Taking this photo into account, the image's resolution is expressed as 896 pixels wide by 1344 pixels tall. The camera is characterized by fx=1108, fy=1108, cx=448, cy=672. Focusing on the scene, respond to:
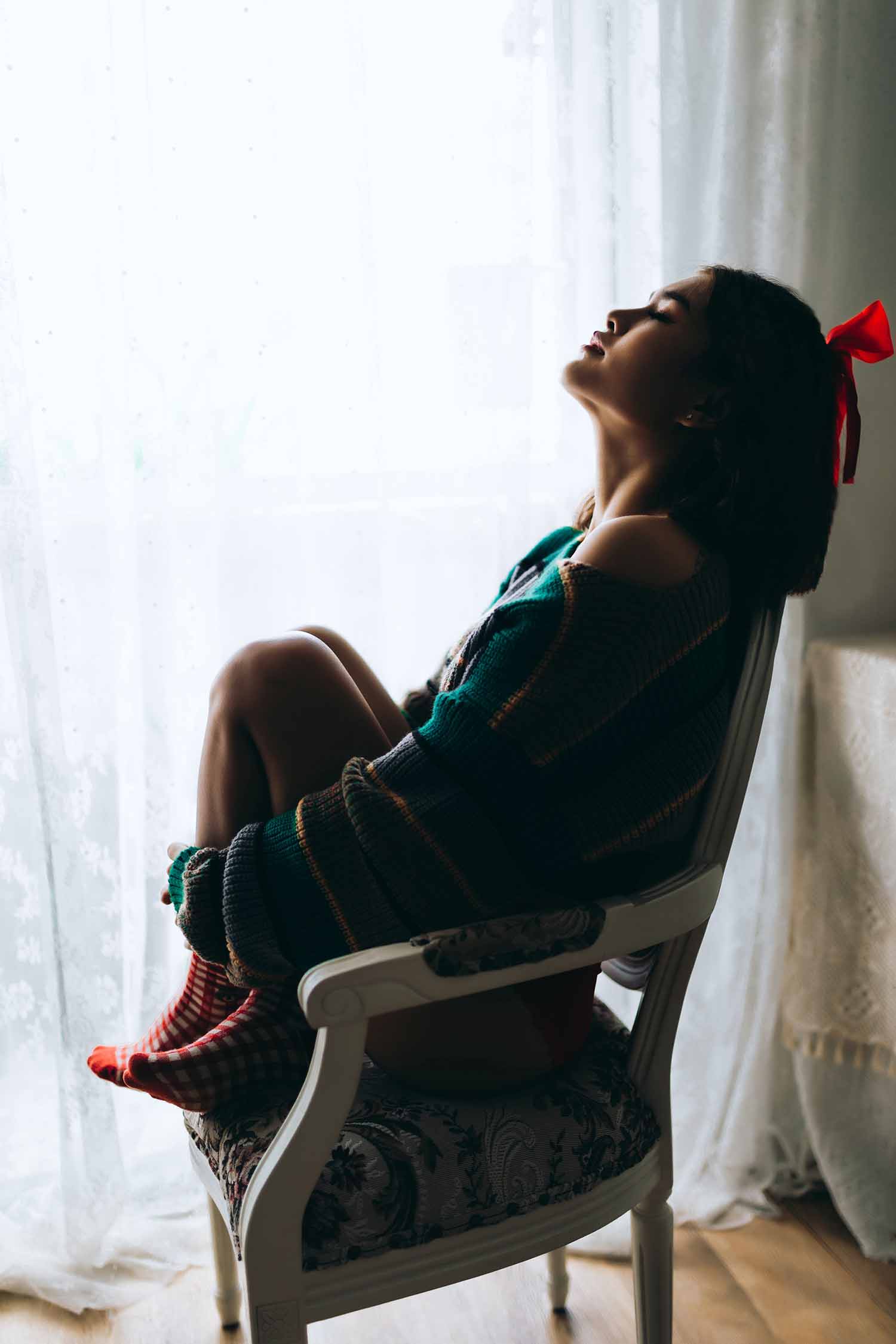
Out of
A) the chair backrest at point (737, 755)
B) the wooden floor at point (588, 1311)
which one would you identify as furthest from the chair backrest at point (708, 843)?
the wooden floor at point (588, 1311)

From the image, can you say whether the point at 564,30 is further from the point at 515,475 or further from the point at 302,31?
the point at 515,475

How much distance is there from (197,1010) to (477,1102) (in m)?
0.29

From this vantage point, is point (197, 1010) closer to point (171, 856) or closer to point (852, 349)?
point (171, 856)

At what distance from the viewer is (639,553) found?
1.01 meters

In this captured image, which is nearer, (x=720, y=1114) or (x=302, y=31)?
(x=302, y=31)

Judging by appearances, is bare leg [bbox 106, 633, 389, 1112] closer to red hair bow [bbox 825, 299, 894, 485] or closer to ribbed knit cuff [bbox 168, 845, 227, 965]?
ribbed knit cuff [bbox 168, 845, 227, 965]

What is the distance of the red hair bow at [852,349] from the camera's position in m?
1.13

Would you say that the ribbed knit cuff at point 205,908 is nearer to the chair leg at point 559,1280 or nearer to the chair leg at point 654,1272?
the chair leg at point 654,1272

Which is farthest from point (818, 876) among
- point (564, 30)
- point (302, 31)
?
point (302, 31)

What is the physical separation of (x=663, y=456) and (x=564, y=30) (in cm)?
69

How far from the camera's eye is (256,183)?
141 centimetres

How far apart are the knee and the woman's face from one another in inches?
17.2

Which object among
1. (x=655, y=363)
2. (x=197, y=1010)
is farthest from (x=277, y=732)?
(x=655, y=363)

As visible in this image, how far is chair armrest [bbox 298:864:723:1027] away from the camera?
83 cm
